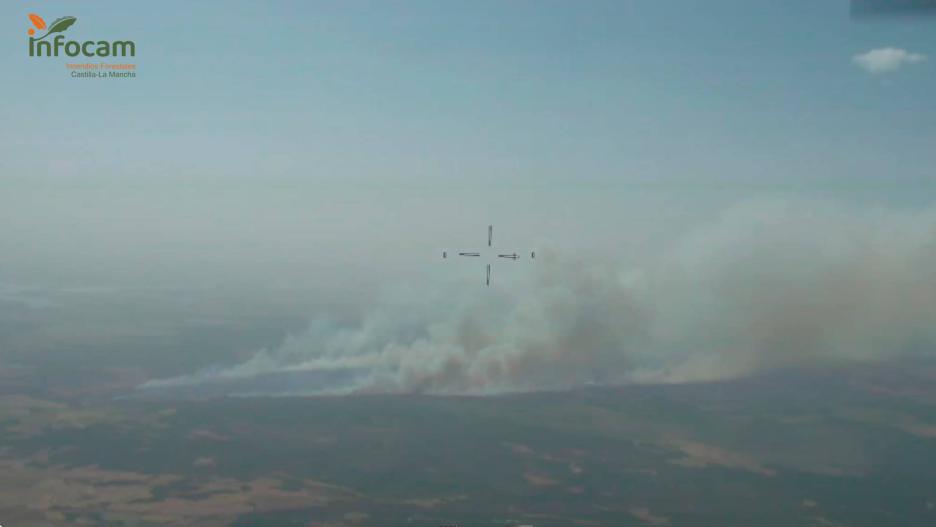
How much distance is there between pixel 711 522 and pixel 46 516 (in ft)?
122

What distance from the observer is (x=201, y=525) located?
131 ft

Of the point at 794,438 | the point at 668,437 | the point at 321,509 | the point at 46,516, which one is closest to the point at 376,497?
the point at 321,509

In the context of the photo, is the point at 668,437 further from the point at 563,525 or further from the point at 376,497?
the point at 376,497

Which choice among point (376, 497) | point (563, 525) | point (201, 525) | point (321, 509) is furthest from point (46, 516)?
point (563, 525)

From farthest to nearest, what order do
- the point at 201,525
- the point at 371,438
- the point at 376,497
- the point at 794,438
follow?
the point at 794,438 → the point at 371,438 → the point at 376,497 → the point at 201,525

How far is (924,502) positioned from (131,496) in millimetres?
47658

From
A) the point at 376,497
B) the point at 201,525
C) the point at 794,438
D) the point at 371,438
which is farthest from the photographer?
the point at 794,438

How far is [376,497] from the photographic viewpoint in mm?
42844

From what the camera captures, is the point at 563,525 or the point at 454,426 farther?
the point at 454,426

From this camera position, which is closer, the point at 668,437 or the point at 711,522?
the point at 711,522

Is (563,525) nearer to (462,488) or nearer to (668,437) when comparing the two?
(462,488)

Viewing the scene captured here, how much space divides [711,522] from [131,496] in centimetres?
3375

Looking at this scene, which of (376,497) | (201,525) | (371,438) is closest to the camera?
(201,525)

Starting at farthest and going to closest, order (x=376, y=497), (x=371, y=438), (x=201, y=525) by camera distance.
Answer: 1. (x=371, y=438)
2. (x=376, y=497)
3. (x=201, y=525)
